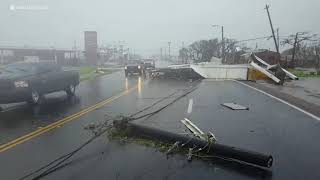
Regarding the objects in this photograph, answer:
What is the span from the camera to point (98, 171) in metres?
6.54

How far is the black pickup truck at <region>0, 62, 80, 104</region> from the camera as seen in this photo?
51.0ft

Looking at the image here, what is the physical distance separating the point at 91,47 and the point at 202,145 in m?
99.9

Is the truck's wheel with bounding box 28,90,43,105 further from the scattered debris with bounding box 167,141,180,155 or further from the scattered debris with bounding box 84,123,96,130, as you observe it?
the scattered debris with bounding box 167,141,180,155

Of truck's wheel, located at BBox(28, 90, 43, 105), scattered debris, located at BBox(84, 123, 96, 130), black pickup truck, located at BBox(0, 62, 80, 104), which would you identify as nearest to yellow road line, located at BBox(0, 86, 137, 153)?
scattered debris, located at BBox(84, 123, 96, 130)

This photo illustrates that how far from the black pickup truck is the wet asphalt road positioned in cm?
126

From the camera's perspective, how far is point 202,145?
7.62 meters

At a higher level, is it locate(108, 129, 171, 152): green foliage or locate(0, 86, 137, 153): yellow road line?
locate(108, 129, 171, 152): green foliage

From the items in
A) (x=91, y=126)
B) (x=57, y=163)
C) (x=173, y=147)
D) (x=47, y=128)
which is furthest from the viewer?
(x=47, y=128)

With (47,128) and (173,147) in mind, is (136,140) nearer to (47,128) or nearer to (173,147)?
(173,147)

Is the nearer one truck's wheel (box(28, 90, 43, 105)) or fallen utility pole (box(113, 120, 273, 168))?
fallen utility pole (box(113, 120, 273, 168))

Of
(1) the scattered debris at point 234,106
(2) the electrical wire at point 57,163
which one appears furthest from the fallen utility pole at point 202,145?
(1) the scattered debris at point 234,106

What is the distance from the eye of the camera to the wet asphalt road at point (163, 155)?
21.1ft

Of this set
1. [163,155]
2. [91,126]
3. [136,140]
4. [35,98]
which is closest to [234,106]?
[91,126]

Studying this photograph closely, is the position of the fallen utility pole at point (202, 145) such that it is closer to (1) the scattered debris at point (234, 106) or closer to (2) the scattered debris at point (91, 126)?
(2) the scattered debris at point (91, 126)
